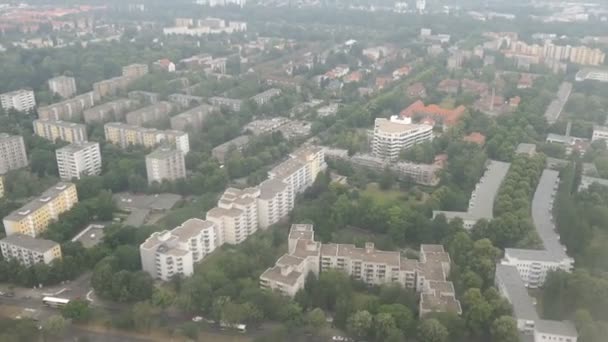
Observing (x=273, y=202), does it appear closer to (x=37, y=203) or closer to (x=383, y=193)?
(x=383, y=193)

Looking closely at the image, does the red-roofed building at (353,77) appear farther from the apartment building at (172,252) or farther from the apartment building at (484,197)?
the apartment building at (172,252)

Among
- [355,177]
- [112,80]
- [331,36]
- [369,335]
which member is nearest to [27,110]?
[112,80]

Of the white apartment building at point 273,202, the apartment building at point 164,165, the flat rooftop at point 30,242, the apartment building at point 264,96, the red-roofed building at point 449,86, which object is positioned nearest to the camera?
the flat rooftop at point 30,242

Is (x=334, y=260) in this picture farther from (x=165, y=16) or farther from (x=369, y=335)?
(x=165, y=16)

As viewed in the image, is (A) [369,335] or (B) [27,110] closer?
(A) [369,335]

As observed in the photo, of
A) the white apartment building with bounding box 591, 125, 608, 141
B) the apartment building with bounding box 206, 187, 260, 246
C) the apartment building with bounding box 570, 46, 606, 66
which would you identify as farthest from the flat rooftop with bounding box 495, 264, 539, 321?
the apartment building with bounding box 570, 46, 606, 66

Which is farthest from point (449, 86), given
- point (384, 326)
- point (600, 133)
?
point (384, 326)

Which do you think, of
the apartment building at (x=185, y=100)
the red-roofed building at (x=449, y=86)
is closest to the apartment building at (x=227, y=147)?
the apartment building at (x=185, y=100)

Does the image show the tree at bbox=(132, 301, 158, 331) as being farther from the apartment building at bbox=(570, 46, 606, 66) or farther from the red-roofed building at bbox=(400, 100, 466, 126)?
the apartment building at bbox=(570, 46, 606, 66)
